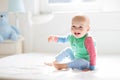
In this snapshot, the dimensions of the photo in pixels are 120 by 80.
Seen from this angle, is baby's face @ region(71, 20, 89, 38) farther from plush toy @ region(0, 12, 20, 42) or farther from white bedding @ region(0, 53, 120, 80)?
plush toy @ region(0, 12, 20, 42)

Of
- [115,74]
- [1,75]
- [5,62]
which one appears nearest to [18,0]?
[5,62]

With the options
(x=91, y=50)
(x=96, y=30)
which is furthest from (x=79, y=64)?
(x=96, y=30)

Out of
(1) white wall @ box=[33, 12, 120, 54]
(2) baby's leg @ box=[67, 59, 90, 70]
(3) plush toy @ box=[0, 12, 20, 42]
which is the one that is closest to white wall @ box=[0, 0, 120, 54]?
(1) white wall @ box=[33, 12, 120, 54]

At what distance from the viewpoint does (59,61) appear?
1.21m

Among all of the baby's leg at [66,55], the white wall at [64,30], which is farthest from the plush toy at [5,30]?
the baby's leg at [66,55]

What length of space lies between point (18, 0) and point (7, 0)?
0.63 feet

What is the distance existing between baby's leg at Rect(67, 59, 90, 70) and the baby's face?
0.35ft

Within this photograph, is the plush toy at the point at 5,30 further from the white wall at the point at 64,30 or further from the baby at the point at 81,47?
the baby at the point at 81,47

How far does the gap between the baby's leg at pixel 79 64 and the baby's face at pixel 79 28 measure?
0.11 meters

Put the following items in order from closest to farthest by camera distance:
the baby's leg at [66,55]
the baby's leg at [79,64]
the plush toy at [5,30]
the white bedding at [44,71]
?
the white bedding at [44,71] → the baby's leg at [79,64] → the baby's leg at [66,55] → the plush toy at [5,30]

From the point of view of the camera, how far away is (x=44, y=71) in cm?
110

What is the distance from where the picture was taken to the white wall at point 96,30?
5.38 feet

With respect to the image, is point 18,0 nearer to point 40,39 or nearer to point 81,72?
point 40,39

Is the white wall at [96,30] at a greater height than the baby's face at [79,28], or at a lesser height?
lesser
